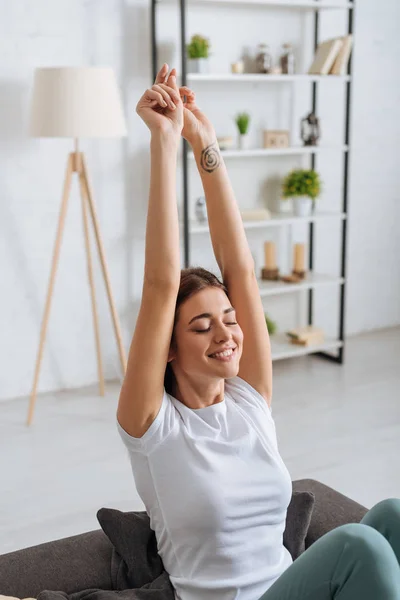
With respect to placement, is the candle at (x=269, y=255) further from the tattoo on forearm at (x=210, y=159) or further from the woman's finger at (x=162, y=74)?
the woman's finger at (x=162, y=74)

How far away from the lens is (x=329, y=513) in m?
1.80

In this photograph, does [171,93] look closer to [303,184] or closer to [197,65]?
[197,65]

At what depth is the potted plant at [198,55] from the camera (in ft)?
12.0

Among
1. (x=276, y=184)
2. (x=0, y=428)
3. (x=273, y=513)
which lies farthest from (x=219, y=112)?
(x=273, y=513)

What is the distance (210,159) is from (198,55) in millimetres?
2352

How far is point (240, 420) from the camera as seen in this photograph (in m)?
1.42

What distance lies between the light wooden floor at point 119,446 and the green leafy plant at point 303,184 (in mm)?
936

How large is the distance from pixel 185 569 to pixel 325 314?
3446mm

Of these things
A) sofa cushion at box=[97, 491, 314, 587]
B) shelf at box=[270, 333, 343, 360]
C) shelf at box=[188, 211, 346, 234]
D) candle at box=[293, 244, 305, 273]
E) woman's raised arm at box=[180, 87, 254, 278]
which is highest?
woman's raised arm at box=[180, 87, 254, 278]

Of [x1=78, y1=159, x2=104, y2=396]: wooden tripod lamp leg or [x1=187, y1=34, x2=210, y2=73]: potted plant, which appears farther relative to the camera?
[x1=187, y1=34, x2=210, y2=73]: potted plant

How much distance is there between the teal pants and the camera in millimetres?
1157

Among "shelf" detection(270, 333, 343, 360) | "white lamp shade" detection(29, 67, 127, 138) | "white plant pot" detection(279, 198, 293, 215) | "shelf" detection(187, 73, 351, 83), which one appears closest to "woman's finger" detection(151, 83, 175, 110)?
"white lamp shade" detection(29, 67, 127, 138)

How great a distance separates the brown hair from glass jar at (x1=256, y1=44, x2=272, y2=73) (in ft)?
8.83

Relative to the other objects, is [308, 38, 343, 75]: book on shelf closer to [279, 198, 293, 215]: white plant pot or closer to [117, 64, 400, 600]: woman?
[279, 198, 293, 215]: white plant pot
